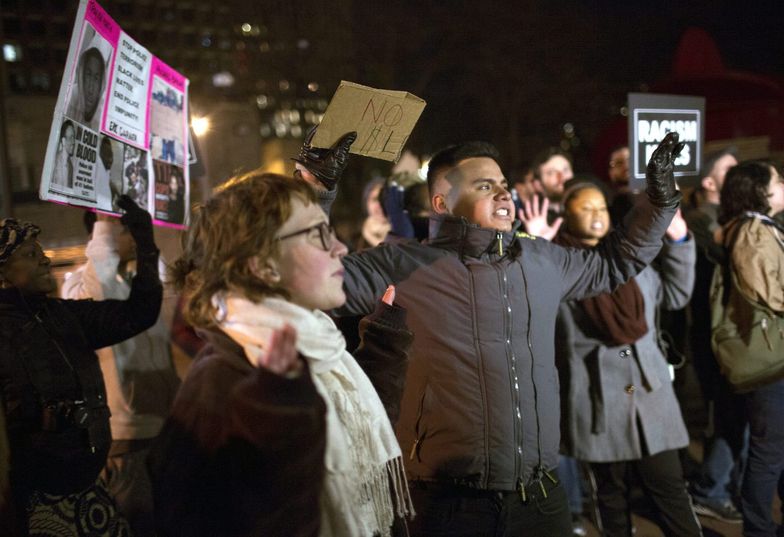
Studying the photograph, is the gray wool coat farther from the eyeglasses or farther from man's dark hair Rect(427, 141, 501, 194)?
the eyeglasses

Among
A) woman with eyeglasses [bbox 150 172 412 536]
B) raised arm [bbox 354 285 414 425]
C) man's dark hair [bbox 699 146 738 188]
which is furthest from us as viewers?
man's dark hair [bbox 699 146 738 188]

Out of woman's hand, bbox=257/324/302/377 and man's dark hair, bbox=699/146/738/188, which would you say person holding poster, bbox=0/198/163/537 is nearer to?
woman's hand, bbox=257/324/302/377

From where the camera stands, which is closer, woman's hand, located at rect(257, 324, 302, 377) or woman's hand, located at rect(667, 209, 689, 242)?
woman's hand, located at rect(257, 324, 302, 377)

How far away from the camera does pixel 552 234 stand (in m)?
5.42

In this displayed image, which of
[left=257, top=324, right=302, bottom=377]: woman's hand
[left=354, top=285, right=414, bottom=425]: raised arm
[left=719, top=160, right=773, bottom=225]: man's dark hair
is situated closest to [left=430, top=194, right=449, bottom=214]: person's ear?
[left=354, top=285, right=414, bottom=425]: raised arm

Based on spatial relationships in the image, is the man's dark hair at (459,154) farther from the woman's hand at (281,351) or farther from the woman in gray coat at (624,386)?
the woman's hand at (281,351)

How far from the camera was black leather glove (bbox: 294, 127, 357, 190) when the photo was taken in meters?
3.02

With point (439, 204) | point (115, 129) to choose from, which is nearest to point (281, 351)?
point (439, 204)

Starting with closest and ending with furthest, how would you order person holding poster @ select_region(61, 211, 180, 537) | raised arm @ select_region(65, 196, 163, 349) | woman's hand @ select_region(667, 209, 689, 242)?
raised arm @ select_region(65, 196, 163, 349)
woman's hand @ select_region(667, 209, 689, 242)
person holding poster @ select_region(61, 211, 180, 537)

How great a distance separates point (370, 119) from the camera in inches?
123

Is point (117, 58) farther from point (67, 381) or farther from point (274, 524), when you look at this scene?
point (274, 524)

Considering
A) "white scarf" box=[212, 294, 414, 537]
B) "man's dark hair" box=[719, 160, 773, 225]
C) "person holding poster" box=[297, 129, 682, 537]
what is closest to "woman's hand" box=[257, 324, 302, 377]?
"white scarf" box=[212, 294, 414, 537]

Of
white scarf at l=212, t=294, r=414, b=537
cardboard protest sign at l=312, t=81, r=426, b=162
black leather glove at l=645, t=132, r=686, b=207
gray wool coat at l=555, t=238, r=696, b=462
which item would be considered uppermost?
cardboard protest sign at l=312, t=81, r=426, b=162

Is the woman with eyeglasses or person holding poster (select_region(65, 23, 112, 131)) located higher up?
person holding poster (select_region(65, 23, 112, 131))
